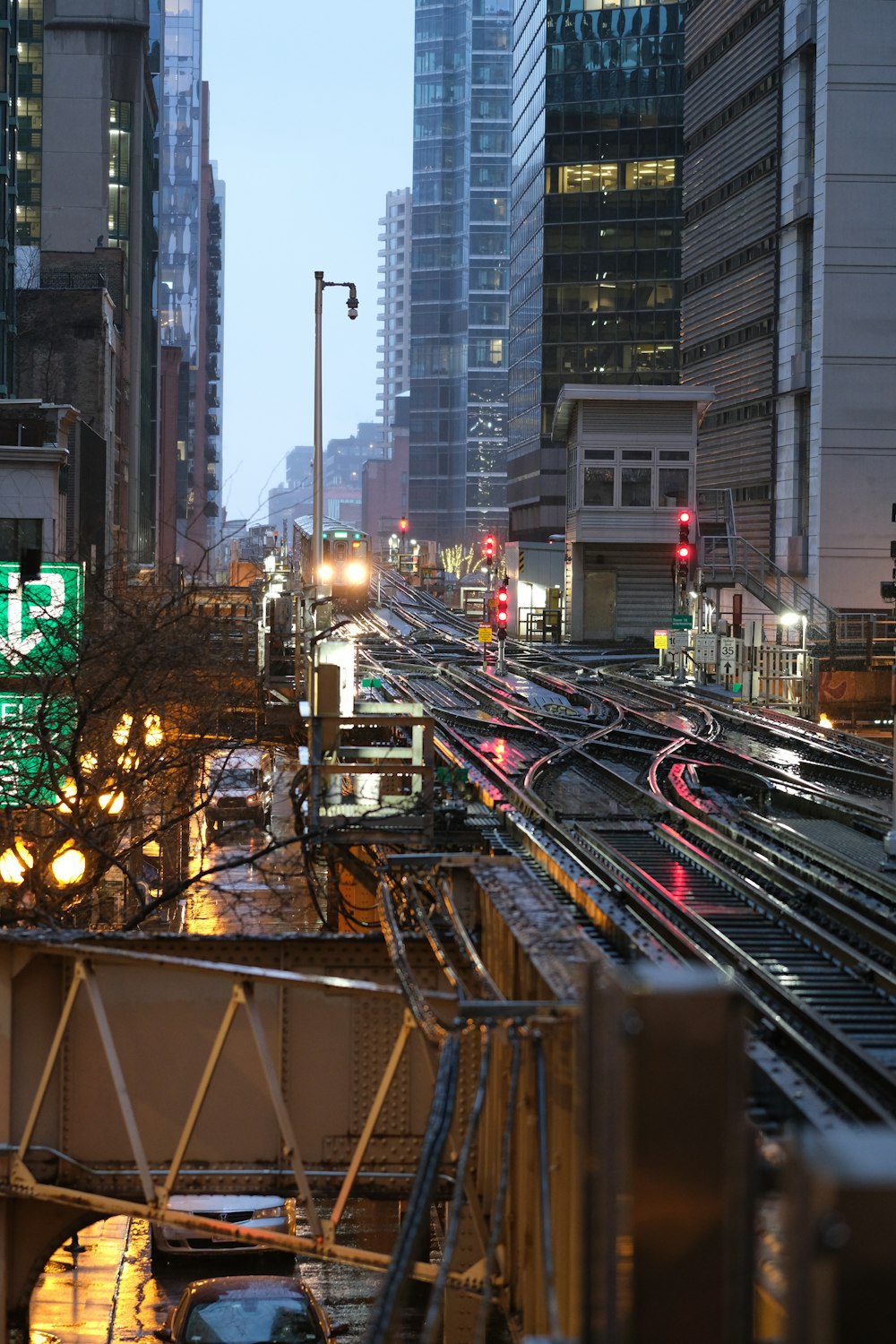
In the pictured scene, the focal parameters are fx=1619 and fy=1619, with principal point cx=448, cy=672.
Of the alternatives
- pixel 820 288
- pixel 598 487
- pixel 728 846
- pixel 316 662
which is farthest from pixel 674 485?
pixel 728 846

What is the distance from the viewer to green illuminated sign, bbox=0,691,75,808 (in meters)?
18.6

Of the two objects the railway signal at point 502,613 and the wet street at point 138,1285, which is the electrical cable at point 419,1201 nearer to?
the wet street at point 138,1285

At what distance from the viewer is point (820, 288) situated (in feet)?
178

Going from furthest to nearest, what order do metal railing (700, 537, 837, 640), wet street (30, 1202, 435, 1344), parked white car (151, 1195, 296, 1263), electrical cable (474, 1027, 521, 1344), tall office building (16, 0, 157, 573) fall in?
tall office building (16, 0, 157, 573)
metal railing (700, 537, 837, 640)
parked white car (151, 1195, 296, 1263)
wet street (30, 1202, 435, 1344)
electrical cable (474, 1027, 521, 1344)

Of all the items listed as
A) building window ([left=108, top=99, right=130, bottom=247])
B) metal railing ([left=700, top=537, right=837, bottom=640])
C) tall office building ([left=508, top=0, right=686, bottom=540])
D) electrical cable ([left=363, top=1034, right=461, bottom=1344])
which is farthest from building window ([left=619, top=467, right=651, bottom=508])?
electrical cable ([left=363, top=1034, right=461, bottom=1344])

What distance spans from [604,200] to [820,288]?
142ft

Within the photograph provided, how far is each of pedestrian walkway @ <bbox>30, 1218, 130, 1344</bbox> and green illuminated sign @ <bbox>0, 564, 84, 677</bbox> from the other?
732cm

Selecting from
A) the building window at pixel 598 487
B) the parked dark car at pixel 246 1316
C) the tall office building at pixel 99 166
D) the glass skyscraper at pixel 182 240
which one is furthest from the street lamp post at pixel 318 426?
the glass skyscraper at pixel 182 240

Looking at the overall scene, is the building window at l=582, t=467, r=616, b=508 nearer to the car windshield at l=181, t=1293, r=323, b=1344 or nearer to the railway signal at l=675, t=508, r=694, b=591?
the railway signal at l=675, t=508, r=694, b=591

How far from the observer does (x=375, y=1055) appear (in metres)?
10.2

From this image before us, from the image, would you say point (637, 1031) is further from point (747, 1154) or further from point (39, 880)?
point (39, 880)

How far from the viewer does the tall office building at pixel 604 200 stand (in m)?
94.9

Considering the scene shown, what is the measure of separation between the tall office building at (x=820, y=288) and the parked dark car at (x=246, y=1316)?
40741 mm

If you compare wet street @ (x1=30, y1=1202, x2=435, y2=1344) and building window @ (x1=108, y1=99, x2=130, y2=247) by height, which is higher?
building window @ (x1=108, y1=99, x2=130, y2=247)
